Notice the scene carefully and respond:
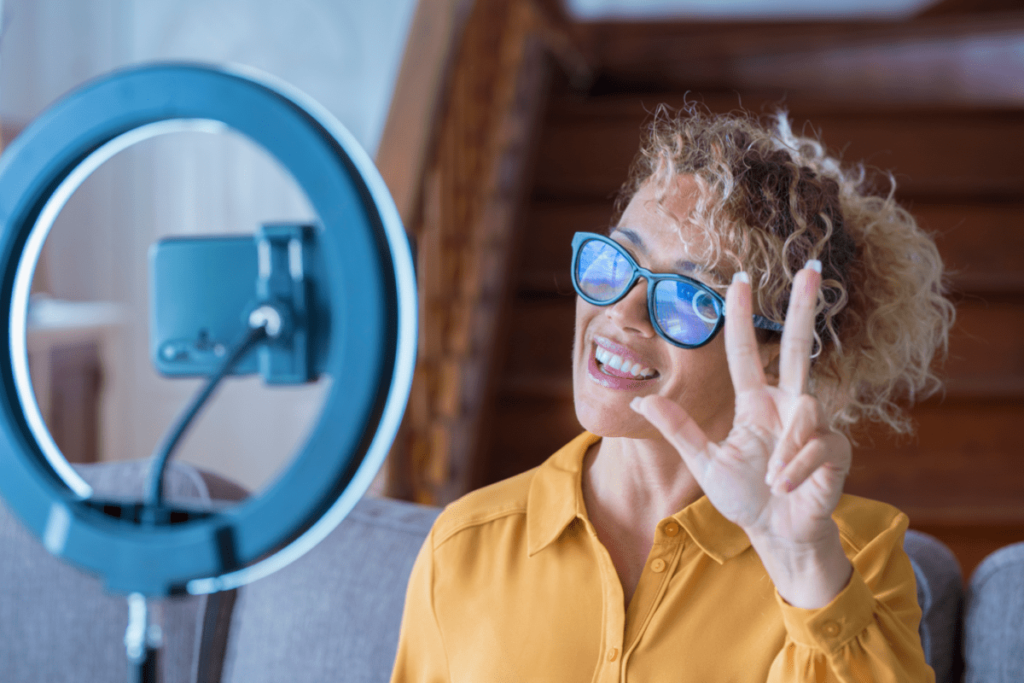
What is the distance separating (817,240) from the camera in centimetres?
80

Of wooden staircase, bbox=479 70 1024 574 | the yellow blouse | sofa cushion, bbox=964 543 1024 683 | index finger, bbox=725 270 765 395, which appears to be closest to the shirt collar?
the yellow blouse

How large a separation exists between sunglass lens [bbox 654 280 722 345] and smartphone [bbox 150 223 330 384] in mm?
387

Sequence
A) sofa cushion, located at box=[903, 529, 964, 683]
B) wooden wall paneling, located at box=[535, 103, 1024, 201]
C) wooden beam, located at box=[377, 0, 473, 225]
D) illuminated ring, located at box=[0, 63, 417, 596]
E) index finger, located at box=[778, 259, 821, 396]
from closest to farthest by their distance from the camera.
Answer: illuminated ring, located at box=[0, 63, 417, 596]
index finger, located at box=[778, 259, 821, 396]
sofa cushion, located at box=[903, 529, 964, 683]
wooden beam, located at box=[377, 0, 473, 225]
wooden wall paneling, located at box=[535, 103, 1024, 201]

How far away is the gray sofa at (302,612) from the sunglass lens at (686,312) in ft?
1.53

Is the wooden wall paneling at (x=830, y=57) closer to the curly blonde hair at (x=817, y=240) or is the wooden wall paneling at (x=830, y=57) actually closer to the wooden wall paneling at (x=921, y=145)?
the wooden wall paneling at (x=921, y=145)

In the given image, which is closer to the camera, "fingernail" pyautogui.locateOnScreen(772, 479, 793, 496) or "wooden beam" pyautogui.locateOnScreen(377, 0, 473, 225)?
"fingernail" pyautogui.locateOnScreen(772, 479, 793, 496)

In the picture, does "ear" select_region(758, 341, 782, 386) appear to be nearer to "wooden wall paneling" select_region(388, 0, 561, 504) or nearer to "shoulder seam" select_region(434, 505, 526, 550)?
"shoulder seam" select_region(434, 505, 526, 550)

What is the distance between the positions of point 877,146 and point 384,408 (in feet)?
7.06

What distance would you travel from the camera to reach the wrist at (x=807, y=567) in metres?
0.61

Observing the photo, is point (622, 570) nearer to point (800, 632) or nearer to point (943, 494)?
point (800, 632)

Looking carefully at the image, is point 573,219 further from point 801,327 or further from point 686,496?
point 801,327

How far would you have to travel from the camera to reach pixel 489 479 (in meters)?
1.89

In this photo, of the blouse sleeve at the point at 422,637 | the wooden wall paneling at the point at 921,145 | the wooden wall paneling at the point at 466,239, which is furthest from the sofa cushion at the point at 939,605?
the wooden wall paneling at the point at 921,145

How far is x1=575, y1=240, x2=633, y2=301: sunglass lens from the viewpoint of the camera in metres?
0.76
